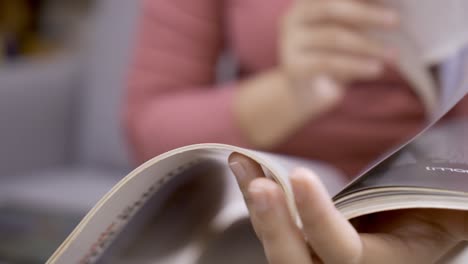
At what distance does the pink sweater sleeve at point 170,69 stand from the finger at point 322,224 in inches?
21.5

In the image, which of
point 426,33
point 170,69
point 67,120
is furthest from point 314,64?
point 67,120

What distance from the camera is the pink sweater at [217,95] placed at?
764 millimetres

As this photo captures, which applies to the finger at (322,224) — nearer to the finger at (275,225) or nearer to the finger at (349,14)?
the finger at (275,225)

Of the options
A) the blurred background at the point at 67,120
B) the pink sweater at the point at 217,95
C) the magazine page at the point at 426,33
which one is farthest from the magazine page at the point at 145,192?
the blurred background at the point at 67,120

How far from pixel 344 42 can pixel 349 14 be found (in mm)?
32

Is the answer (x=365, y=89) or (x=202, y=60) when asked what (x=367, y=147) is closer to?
(x=365, y=89)

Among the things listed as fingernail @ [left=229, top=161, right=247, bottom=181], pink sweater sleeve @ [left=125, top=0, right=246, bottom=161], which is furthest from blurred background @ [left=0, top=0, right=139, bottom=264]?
fingernail @ [left=229, top=161, right=247, bottom=181]

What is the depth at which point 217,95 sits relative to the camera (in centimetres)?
84

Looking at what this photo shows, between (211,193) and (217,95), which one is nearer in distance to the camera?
(211,193)

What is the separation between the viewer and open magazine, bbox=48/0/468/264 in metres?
0.30

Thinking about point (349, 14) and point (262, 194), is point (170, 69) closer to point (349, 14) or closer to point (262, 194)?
point (349, 14)

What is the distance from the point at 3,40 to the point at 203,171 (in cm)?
131

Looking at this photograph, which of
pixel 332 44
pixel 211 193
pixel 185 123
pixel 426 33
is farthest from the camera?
pixel 185 123

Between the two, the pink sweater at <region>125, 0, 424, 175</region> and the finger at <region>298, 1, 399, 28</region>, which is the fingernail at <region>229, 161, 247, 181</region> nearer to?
the finger at <region>298, 1, 399, 28</region>
